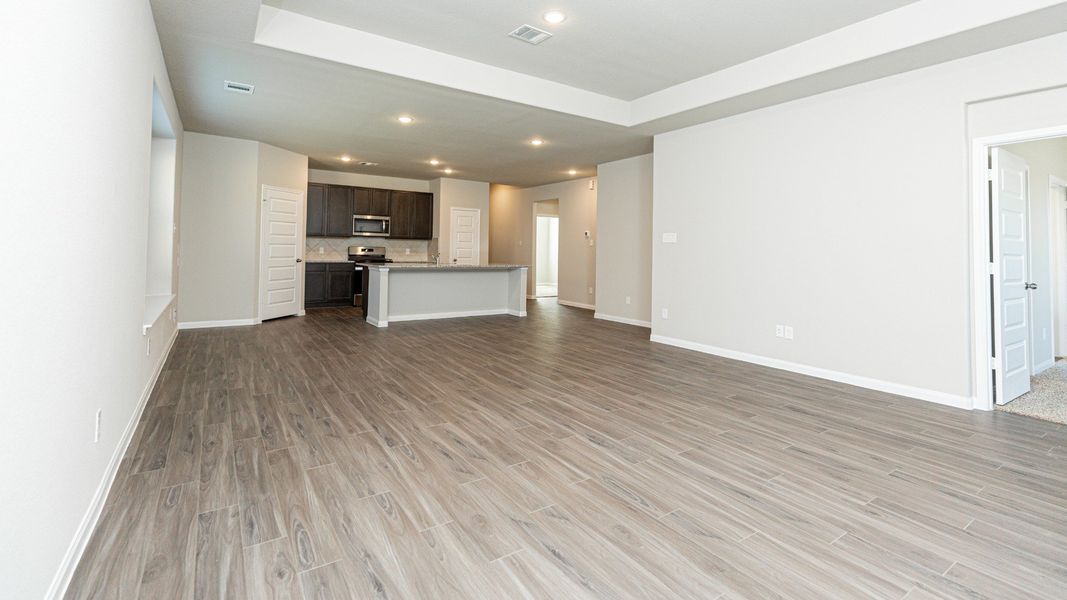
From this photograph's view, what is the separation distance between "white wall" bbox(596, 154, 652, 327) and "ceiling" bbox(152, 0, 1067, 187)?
4.36 ft

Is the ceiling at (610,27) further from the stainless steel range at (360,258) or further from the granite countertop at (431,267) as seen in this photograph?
the stainless steel range at (360,258)

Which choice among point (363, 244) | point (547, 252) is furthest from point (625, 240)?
point (547, 252)

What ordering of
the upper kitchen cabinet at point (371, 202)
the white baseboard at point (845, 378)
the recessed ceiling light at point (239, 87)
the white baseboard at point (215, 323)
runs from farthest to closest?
1. the upper kitchen cabinet at point (371, 202)
2. the white baseboard at point (215, 323)
3. the recessed ceiling light at point (239, 87)
4. the white baseboard at point (845, 378)

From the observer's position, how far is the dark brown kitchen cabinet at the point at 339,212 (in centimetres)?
953

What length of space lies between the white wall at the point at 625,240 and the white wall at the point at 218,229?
5.33 m

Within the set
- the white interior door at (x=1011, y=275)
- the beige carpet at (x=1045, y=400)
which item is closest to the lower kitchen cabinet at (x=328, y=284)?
the white interior door at (x=1011, y=275)

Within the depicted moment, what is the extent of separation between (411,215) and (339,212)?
143 cm

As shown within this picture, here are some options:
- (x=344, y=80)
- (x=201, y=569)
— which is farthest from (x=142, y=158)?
(x=201, y=569)

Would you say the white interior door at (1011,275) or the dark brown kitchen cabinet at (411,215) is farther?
the dark brown kitchen cabinet at (411,215)

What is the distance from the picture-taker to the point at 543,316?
866cm

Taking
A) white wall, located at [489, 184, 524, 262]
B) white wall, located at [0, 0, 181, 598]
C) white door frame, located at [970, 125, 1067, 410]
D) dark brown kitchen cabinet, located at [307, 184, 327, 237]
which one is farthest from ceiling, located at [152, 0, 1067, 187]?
white wall, located at [489, 184, 524, 262]

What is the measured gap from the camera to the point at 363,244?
33.7 feet

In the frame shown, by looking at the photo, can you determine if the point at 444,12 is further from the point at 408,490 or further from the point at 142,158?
the point at 408,490

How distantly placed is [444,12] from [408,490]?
11.1 ft
